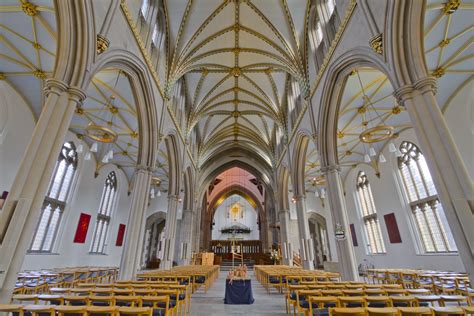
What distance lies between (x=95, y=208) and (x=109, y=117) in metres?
6.89

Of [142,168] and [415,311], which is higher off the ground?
[142,168]

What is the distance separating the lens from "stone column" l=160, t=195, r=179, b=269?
11.1 metres

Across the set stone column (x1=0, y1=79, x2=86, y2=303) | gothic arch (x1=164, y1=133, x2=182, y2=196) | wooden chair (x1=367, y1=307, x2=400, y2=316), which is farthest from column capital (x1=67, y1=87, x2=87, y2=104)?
gothic arch (x1=164, y1=133, x2=182, y2=196)

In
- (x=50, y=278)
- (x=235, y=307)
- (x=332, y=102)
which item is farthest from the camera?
(x=332, y=102)

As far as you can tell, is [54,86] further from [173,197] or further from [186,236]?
[186,236]

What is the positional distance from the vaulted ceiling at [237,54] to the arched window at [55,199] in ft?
23.9

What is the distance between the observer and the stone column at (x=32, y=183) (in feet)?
11.4

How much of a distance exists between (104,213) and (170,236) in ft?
27.1

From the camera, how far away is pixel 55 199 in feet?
40.3

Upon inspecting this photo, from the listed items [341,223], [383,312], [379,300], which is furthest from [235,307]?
[341,223]

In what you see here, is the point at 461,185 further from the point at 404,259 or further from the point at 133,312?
the point at 404,259

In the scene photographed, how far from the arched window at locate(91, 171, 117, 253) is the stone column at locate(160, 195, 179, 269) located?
7466 millimetres

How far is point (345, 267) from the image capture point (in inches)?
279

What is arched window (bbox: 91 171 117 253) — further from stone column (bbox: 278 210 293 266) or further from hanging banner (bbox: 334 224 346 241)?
hanging banner (bbox: 334 224 346 241)
